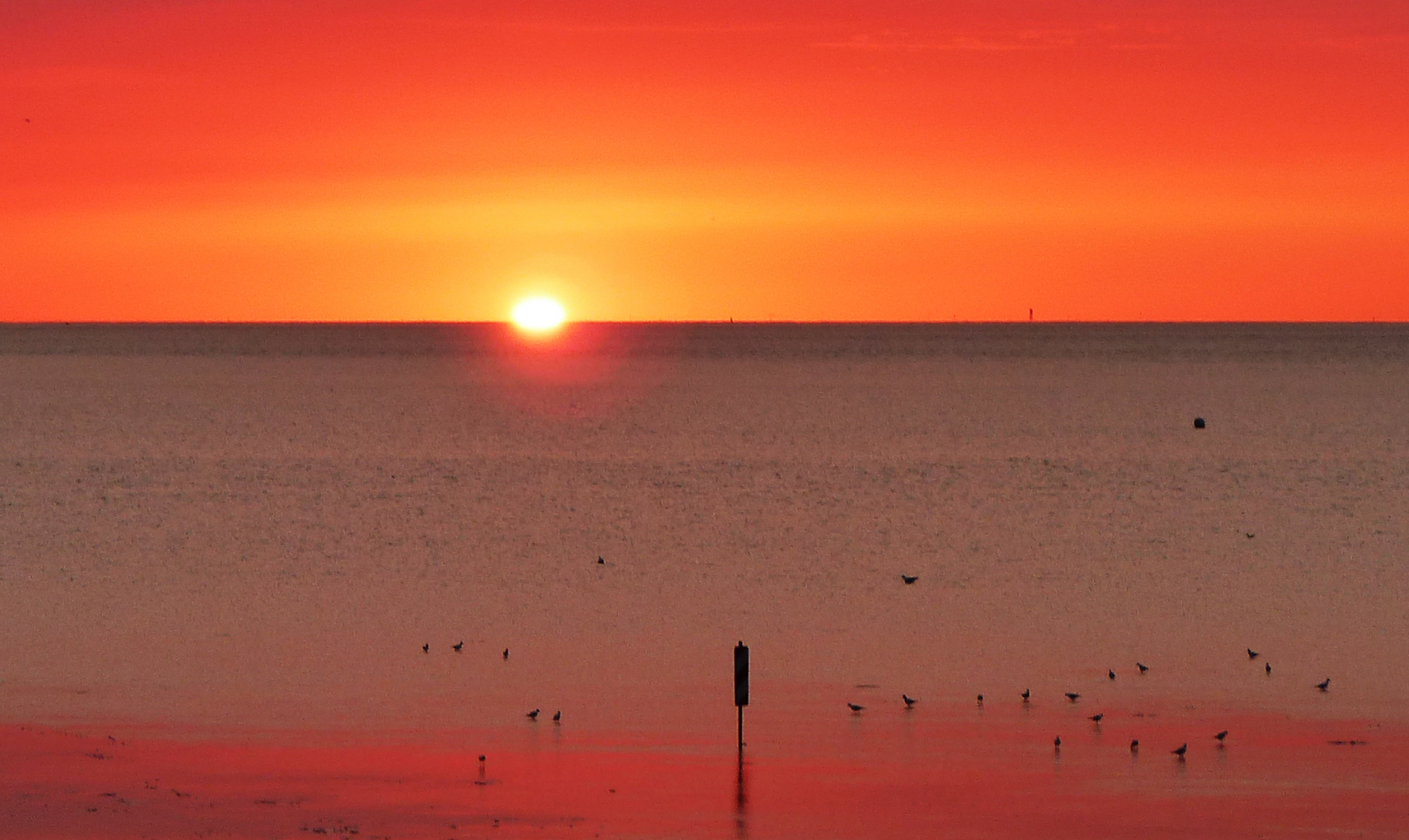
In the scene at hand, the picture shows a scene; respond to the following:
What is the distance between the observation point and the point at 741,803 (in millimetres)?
20375

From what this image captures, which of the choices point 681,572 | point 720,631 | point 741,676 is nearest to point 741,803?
point 741,676

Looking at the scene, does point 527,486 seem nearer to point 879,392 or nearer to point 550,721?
point 550,721

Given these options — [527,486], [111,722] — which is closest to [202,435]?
[527,486]

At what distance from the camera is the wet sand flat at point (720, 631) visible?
21125 mm

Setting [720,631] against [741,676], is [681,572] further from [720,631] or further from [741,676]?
[741,676]

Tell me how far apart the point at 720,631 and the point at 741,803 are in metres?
13.1

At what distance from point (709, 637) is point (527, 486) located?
34973 mm

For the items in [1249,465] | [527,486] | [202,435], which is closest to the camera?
[527,486]

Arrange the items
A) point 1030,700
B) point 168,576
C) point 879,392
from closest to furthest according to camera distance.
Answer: point 1030,700
point 168,576
point 879,392

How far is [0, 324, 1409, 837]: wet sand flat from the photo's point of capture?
832 inches

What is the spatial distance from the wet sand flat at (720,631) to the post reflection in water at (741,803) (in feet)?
0.42

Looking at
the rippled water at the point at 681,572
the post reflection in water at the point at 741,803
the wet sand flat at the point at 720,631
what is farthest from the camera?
the rippled water at the point at 681,572

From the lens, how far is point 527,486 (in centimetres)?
6712

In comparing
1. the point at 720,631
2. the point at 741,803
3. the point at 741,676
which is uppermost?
the point at 720,631
